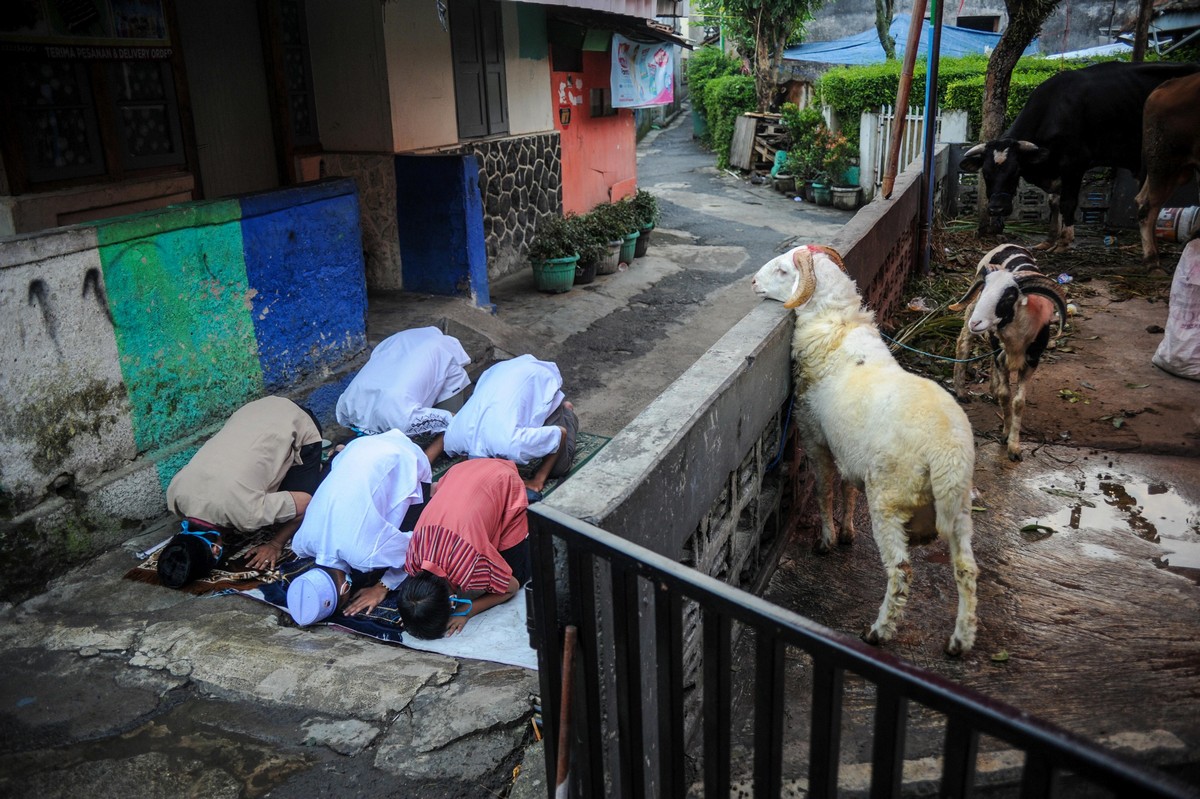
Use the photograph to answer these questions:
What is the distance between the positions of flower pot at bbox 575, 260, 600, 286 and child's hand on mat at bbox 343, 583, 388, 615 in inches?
279

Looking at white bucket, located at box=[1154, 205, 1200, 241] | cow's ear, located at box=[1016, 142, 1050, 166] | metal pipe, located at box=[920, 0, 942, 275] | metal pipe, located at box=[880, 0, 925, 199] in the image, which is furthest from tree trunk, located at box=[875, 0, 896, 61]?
metal pipe, located at box=[880, 0, 925, 199]

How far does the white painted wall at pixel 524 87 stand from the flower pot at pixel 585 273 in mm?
1952

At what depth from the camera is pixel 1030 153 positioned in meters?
9.98

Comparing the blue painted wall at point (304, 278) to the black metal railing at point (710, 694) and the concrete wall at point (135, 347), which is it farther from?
the black metal railing at point (710, 694)

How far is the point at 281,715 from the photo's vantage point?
331 cm

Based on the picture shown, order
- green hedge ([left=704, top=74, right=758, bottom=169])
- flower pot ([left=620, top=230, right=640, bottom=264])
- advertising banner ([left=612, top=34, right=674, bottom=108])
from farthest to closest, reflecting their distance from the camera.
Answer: green hedge ([left=704, top=74, right=758, bottom=169])
advertising banner ([left=612, top=34, right=674, bottom=108])
flower pot ([left=620, top=230, right=640, bottom=264])

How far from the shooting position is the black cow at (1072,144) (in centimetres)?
1007

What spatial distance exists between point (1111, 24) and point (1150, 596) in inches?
1104

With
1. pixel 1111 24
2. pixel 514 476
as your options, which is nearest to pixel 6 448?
pixel 514 476

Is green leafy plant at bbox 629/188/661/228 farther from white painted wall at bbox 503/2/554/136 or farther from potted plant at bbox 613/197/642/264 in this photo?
white painted wall at bbox 503/2/554/136

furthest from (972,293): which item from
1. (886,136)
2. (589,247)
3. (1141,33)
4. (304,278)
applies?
(886,136)

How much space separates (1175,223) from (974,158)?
2.25 meters

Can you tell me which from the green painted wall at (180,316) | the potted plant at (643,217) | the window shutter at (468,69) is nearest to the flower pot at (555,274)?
the window shutter at (468,69)

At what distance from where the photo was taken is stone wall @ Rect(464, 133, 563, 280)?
10547 mm
